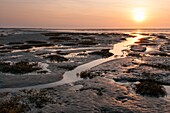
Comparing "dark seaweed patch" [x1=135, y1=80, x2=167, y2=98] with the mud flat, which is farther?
"dark seaweed patch" [x1=135, y1=80, x2=167, y2=98]

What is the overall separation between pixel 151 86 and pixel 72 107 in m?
6.21

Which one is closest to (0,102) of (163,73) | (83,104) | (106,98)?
(83,104)

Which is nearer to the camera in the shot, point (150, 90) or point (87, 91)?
point (150, 90)

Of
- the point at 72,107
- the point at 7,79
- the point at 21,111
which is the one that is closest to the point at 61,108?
the point at 72,107

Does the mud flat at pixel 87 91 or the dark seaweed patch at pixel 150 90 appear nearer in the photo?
the mud flat at pixel 87 91

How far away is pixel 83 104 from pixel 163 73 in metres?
11.1

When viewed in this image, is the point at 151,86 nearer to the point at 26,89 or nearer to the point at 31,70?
the point at 26,89

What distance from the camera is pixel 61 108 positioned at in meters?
13.3

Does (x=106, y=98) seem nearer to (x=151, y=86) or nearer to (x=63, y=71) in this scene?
(x=151, y=86)

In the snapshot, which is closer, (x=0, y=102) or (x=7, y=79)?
(x=0, y=102)

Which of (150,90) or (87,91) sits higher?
(150,90)

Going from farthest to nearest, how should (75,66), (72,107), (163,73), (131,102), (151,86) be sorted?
(75,66) < (163,73) < (151,86) < (131,102) < (72,107)

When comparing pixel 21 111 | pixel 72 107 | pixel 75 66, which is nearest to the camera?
pixel 21 111

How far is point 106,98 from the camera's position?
1506 centimetres
